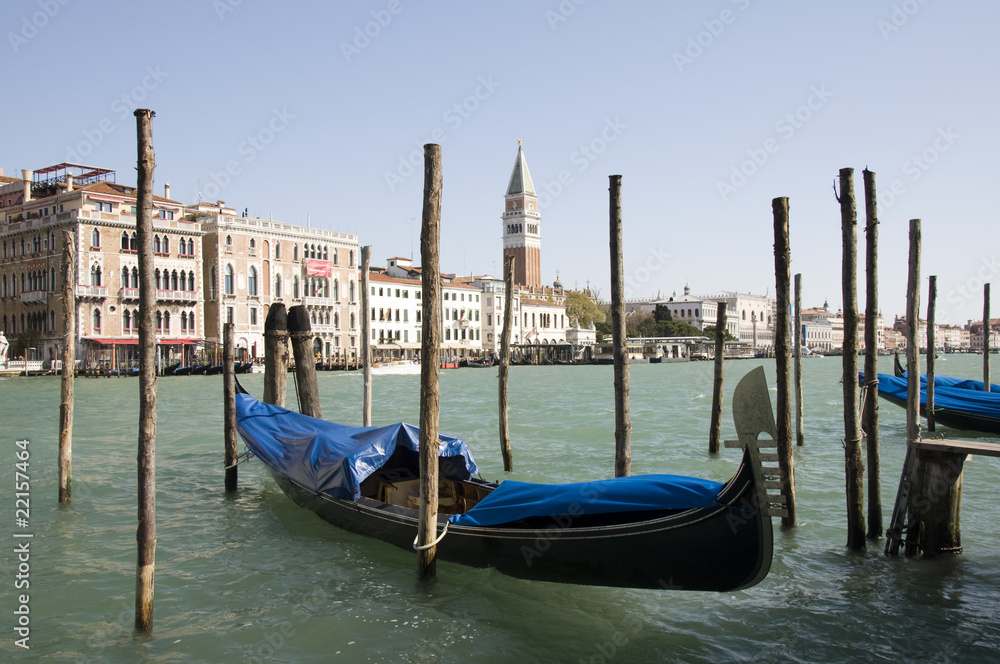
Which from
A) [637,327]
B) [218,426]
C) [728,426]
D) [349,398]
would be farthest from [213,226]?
[637,327]

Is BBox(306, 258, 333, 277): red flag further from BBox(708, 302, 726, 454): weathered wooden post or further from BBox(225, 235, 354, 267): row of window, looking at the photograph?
BBox(708, 302, 726, 454): weathered wooden post

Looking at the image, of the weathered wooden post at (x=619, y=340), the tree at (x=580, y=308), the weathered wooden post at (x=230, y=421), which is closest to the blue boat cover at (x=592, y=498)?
the weathered wooden post at (x=619, y=340)

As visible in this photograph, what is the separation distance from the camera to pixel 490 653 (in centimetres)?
425

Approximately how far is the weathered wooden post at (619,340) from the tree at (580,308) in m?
64.2

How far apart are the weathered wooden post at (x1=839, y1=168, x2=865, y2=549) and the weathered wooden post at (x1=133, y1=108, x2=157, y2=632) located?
4448 mm

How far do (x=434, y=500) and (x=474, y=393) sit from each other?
20616mm

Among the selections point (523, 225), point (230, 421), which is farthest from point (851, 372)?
point (523, 225)

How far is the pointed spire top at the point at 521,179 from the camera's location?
81.9 m

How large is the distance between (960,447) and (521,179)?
260ft

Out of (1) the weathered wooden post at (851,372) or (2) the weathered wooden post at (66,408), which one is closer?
(1) the weathered wooden post at (851,372)

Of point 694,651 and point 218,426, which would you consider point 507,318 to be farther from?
point 218,426

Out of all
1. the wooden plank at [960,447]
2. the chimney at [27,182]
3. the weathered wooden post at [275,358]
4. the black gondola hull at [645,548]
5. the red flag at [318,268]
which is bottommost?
the black gondola hull at [645,548]

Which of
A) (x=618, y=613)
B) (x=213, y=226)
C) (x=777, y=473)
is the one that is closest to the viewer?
(x=618, y=613)

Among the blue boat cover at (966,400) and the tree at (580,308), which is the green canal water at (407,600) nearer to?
the blue boat cover at (966,400)
